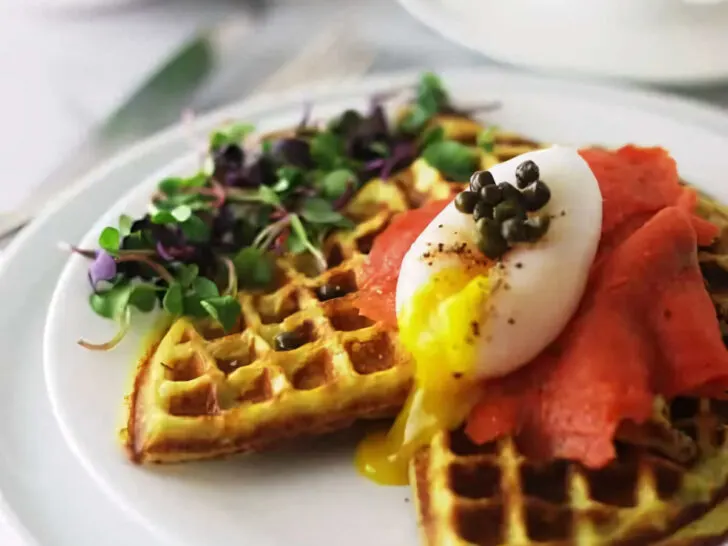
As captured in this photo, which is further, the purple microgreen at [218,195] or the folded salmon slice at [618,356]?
the purple microgreen at [218,195]

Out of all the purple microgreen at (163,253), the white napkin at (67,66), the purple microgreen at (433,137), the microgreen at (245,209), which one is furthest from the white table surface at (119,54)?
the purple microgreen at (163,253)

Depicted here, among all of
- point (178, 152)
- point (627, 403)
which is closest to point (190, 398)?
point (627, 403)

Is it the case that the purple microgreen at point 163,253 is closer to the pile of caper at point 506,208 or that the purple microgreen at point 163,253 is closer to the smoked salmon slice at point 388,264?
the smoked salmon slice at point 388,264

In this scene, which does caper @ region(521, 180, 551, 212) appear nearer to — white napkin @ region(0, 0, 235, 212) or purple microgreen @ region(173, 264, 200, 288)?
purple microgreen @ region(173, 264, 200, 288)

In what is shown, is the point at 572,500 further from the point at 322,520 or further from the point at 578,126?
the point at 578,126

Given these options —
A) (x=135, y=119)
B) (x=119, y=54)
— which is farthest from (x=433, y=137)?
(x=119, y=54)

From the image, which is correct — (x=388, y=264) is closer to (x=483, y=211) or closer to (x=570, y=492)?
(x=483, y=211)
